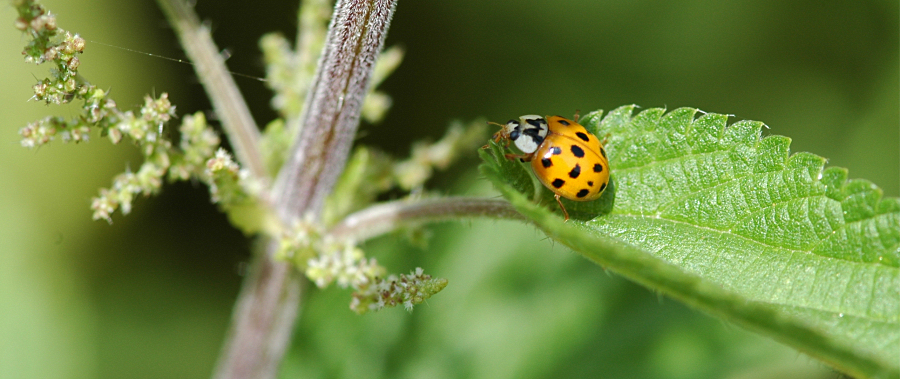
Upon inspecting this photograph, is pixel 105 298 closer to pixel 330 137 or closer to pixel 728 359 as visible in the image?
pixel 330 137

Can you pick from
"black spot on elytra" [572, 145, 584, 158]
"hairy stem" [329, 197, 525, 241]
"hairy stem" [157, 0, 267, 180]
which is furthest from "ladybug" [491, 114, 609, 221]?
"hairy stem" [157, 0, 267, 180]

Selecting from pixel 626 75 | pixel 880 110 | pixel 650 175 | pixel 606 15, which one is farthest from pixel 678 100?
pixel 650 175

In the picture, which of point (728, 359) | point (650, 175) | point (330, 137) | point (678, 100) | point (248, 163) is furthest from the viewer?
point (678, 100)

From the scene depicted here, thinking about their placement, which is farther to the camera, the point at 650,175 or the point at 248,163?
the point at 248,163

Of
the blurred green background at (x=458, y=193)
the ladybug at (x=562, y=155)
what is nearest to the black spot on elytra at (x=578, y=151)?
the ladybug at (x=562, y=155)

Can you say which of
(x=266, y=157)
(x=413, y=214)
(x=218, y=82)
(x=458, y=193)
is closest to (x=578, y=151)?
(x=413, y=214)

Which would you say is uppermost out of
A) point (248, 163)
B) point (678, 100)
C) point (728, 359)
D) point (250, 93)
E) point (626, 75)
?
point (250, 93)

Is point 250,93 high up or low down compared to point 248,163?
up

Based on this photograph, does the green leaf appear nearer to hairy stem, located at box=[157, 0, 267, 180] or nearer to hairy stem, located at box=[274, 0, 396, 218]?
hairy stem, located at box=[274, 0, 396, 218]

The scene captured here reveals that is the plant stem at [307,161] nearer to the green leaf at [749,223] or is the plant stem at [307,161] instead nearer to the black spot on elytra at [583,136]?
the green leaf at [749,223]
